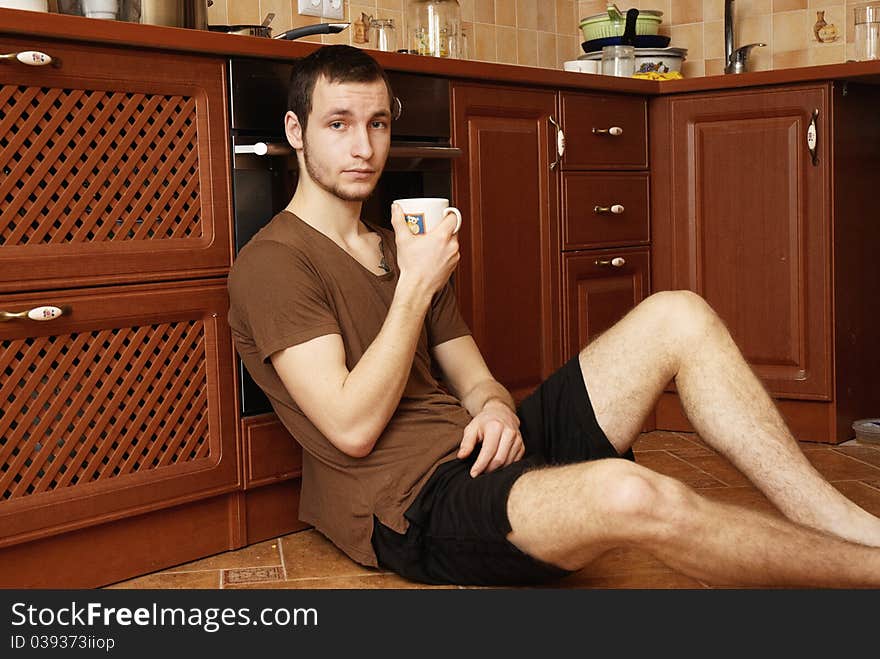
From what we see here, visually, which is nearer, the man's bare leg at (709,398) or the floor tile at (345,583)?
the man's bare leg at (709,398)

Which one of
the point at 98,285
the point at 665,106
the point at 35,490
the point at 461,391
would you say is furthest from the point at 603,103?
the point at 35,490

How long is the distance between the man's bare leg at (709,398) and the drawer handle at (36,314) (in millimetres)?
914

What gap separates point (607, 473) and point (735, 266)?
168 centimetres

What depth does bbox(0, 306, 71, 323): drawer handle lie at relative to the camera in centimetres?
189

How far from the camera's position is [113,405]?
206cm

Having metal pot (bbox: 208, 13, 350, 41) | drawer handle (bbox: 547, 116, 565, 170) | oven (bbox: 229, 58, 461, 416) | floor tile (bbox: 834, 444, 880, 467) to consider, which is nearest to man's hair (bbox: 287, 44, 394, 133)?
oven (bbox: 229, 58, 461, 416)

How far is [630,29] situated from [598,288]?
101cm

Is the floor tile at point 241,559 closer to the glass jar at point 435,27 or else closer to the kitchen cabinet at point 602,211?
the kitchen cabinet at point 602,211

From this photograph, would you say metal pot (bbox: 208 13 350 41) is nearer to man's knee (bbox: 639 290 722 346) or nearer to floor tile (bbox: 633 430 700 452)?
man's knee (bbox: 639 290 722 346)

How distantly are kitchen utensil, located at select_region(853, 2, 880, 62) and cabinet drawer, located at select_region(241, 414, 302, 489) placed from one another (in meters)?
2.04

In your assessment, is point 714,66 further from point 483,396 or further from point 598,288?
point 483,396

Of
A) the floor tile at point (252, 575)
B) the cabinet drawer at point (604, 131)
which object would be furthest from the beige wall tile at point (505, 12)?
the floor tile at point (252, 575)

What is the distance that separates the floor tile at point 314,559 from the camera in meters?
2.16

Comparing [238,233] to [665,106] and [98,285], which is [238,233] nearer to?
[98,285]
